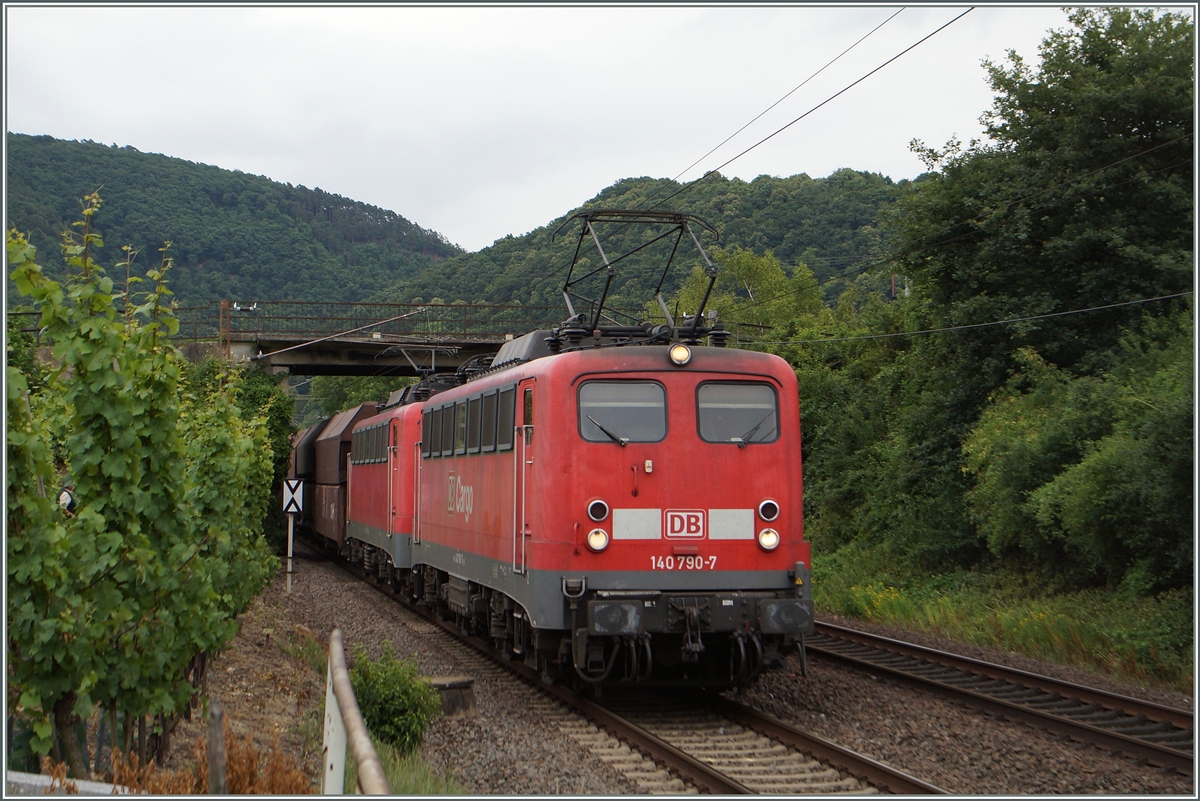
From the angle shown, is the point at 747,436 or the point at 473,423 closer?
the point at 747,436

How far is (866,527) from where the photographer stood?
23.0 metres

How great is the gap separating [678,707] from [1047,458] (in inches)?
330

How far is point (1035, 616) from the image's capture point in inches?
583

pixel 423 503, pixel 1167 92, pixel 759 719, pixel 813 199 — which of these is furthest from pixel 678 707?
pixel 813 199

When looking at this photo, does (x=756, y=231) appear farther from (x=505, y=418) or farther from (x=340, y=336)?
(x=505, y=418)

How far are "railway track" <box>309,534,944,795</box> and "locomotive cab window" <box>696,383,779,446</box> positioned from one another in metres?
2.46

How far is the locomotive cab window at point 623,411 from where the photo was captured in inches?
390

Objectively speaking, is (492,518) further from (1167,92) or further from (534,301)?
(534,301)

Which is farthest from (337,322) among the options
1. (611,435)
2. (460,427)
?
(611,435)

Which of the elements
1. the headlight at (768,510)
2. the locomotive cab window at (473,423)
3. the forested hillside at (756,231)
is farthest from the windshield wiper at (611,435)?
the forested hillside at (756,231)

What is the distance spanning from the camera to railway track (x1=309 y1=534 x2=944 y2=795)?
758 cm

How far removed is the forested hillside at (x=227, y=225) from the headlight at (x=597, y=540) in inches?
1885

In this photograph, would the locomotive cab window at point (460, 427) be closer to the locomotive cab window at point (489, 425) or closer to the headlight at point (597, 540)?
the locomotive cab window at point (489, 425)

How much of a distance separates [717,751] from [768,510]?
2.27 m
